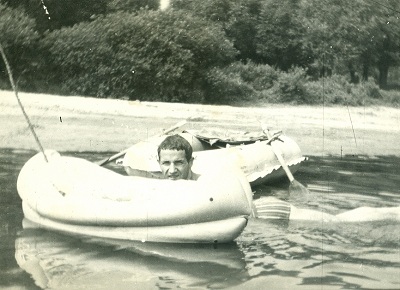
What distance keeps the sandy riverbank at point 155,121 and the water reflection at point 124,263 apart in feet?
2.06

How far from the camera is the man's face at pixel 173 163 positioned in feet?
8.76

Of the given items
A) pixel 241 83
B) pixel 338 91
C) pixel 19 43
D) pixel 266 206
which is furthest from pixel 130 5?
pixel 266 206

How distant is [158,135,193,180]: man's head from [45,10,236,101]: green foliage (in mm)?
434

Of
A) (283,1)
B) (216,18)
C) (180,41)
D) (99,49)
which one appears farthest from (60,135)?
(283,1)

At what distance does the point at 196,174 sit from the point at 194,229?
1.32ft

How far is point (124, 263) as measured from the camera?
2.50 m

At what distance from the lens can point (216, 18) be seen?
2.99m

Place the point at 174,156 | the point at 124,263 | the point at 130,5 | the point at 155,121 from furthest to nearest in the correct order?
the point at 155,121 < the point at 130,5 < the point at 174,156 < the point at 124,263

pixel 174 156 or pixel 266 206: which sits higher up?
pixel 174 156

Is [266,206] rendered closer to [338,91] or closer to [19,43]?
[338,91]

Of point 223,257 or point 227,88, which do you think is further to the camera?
point 227,88

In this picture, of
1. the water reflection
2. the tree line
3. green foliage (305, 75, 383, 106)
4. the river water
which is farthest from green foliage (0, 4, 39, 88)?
green foliage (305, 75, 383, 106)

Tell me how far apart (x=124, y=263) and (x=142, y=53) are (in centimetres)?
106

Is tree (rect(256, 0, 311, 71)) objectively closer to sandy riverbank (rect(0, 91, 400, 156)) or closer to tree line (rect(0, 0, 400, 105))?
tree line (rect(0, 0, 400, 105))
